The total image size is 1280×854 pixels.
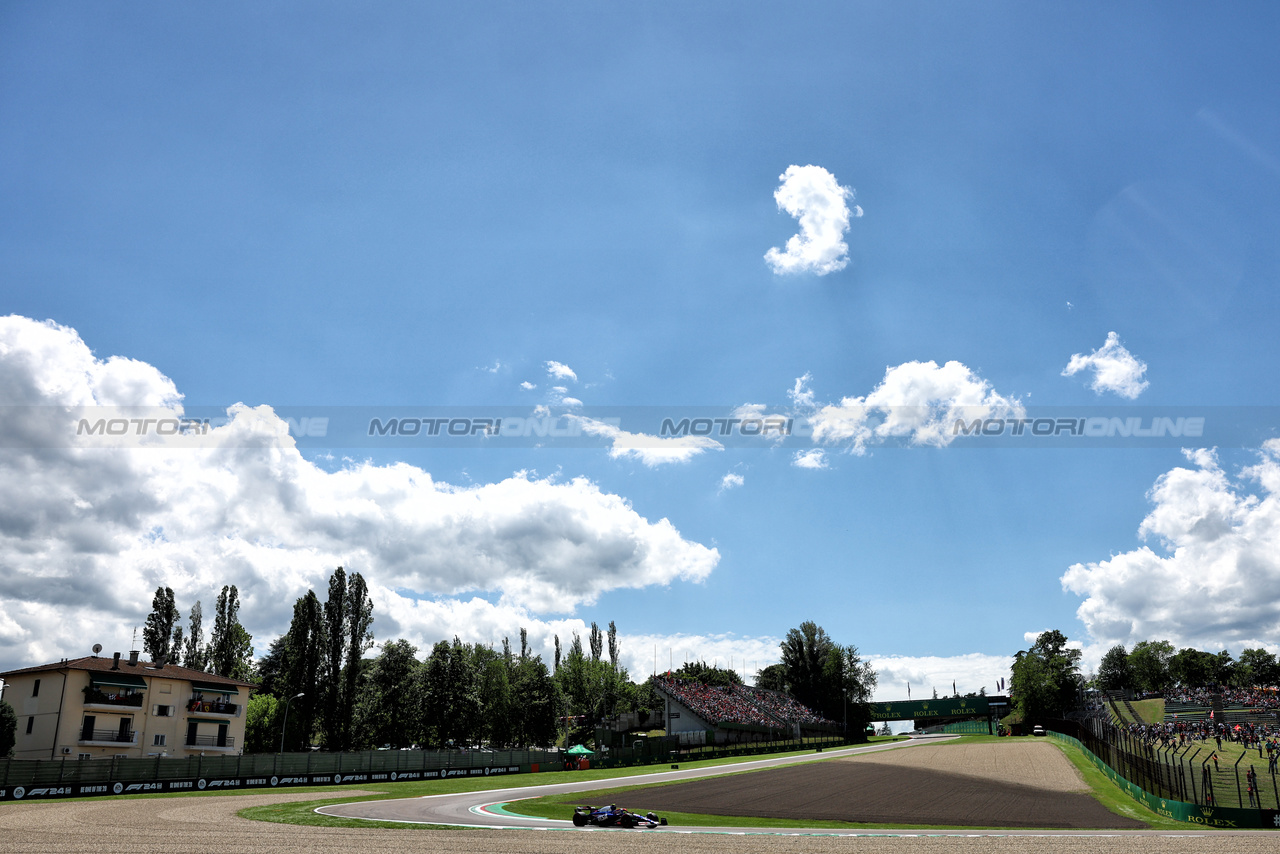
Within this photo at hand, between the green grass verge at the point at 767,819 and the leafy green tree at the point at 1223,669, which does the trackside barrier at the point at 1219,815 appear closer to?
the green grass verge at the point at 767,819

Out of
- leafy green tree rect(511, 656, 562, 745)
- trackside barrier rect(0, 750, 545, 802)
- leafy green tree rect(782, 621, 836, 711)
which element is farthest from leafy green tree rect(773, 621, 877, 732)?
trackside barrier rect(0, 750, 545, 802)

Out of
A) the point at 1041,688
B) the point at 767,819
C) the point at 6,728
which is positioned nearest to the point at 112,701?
the point at 6,728

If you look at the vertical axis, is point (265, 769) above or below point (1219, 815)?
below

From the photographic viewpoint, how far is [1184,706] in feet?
318

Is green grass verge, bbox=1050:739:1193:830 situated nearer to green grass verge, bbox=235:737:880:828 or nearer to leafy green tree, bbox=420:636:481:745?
green grass verge, bbox=235:737:880:828

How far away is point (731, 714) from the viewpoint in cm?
10194

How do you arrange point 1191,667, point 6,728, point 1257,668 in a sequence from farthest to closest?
point 1191,667 < point 1257,668 < point 6,728

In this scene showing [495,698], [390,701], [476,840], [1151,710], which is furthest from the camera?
[1151,710]

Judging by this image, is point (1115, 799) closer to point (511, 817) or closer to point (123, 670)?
point (511, 817)

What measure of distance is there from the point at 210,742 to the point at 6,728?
609 inches

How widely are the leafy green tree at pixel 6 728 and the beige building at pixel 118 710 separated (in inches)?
101

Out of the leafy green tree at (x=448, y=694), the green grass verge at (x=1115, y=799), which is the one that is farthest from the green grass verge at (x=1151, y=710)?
the leafy green tree at (x=448, y=694)

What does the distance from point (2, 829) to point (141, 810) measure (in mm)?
8621

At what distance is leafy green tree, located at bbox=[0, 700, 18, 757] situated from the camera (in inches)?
2201
